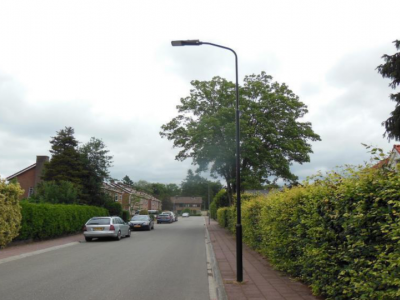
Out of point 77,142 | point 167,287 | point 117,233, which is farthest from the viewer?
point 77,142

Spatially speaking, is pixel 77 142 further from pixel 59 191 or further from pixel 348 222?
pixel 348 222

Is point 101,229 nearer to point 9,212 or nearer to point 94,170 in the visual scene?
point 9,212

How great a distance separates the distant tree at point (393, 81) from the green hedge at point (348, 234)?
11.4 metres

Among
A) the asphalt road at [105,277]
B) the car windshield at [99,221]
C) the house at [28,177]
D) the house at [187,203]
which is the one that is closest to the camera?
the asphalt road at [105,277]

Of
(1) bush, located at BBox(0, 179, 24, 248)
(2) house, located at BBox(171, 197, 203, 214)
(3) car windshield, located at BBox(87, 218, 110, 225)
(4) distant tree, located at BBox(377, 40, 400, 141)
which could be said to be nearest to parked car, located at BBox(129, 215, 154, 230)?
(3) car windshield, located at BBox(87, 218, 110, 225)

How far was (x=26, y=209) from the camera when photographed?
16.5m

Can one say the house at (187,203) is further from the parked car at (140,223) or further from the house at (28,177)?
the parked car at (140,223)

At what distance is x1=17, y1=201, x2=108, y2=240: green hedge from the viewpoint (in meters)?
16.6

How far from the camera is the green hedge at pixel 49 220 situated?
16.6 metres

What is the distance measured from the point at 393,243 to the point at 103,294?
17.7 feet

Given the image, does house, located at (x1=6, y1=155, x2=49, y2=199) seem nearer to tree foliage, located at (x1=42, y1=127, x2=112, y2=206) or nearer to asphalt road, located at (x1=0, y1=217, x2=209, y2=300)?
tree foliage, located at (x1=42, y1=127, x2=112, y2=206)

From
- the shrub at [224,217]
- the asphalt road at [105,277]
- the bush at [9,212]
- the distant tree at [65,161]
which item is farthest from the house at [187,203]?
the asphalt road at [105,277]

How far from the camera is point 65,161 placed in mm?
35969

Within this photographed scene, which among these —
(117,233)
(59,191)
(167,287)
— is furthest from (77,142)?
(167,287)
